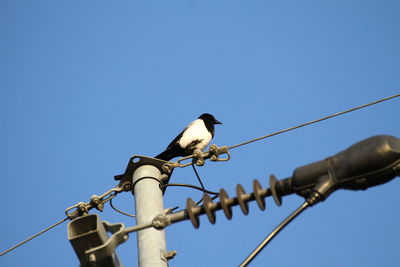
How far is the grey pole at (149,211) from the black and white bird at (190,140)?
2110mm

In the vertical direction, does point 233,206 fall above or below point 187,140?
below

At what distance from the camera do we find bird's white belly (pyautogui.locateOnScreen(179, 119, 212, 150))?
585 cm

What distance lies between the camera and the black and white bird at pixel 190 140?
18.3 feet

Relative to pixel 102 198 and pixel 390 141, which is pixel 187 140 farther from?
pixel 390 141

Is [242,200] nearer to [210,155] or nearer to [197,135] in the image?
[210,155]

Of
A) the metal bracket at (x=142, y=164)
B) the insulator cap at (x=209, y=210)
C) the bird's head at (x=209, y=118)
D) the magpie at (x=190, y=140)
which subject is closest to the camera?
the insulator cap at (x=209, y=210)

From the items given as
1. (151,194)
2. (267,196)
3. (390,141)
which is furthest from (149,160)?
(390,141)

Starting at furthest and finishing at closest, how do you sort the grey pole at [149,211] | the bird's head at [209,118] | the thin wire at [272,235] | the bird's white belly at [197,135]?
the bird's head at [209,118] → the bird's white belly at [197,135] → the grey pole at [149,211] → the thin wire at [272,235]

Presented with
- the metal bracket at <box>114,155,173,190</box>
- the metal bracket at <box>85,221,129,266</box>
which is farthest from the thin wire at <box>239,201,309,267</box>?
the metal bracket at <box>114,155,173,190</box>

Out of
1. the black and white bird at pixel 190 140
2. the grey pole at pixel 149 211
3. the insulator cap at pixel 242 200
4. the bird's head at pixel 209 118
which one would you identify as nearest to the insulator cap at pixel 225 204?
the insulator cap at pixel 242 200

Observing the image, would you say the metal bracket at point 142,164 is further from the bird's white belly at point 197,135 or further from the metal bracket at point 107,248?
the bird's white belly at point 197,135

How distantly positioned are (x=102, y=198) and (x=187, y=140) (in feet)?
7.84

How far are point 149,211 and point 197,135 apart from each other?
305 centimetres

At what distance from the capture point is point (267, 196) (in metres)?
2.10
